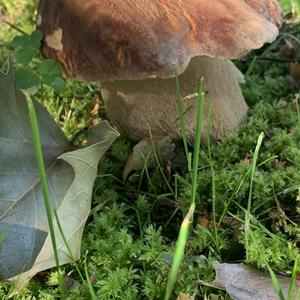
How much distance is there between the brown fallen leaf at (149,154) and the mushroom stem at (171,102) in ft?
0.19

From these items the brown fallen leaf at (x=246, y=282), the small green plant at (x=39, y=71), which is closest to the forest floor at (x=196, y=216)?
the brown fallen leaf at (x=246, y=282)

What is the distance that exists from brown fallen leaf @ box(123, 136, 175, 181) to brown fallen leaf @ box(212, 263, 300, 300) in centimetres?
40

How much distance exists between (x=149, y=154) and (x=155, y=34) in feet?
1.08

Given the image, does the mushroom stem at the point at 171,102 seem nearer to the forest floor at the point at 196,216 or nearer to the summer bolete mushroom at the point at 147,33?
the forest floor at the point at 196,216

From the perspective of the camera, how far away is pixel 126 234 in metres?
1.02

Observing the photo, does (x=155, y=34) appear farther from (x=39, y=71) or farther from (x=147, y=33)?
(x=39, y=71)

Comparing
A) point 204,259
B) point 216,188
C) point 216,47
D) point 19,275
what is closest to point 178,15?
point 216,47

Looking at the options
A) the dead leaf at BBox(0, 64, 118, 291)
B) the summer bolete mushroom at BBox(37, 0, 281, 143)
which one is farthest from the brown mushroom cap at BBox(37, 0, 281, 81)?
the dead leaf at BBox(0, 64, 118, 291)

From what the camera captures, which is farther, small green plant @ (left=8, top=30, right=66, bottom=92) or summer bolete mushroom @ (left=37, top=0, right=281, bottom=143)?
small green plant @ (left=8, top=30, right=66, bottom=92)

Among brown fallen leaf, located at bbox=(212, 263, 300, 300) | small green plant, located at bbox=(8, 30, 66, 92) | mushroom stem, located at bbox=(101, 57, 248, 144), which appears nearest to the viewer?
brown fallen leaf, located at bbox=(212, 263, 300, 300)

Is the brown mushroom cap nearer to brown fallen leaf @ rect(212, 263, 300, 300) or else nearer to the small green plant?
the small green plant

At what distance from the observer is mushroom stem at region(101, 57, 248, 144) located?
1.27 metres

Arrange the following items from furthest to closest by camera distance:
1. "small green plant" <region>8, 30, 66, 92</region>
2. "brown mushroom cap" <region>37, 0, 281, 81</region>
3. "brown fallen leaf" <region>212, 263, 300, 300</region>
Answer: "small green plant" <region>8, 30, 66, 92</region>
"brown mushroom cap" <region>37, 0, 281, 81</region>
"brown fallen leaf" <region>212, 263, 300, 300</region>

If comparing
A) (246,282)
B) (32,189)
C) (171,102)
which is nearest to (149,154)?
(171,102)
